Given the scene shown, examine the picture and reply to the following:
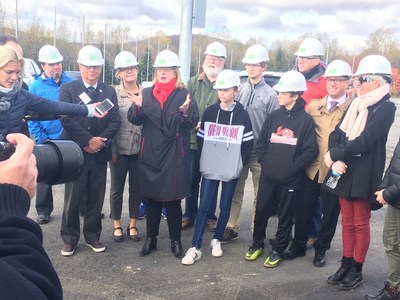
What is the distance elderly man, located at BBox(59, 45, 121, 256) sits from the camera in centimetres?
417

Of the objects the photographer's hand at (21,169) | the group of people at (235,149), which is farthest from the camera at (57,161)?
the group of people at (235,149)

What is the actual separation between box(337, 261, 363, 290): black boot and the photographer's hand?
3260 mm

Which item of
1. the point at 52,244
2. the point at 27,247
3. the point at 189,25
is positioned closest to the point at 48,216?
the point at 52,244

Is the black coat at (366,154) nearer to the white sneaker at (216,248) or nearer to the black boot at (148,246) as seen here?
the white sneaker at (216,248)

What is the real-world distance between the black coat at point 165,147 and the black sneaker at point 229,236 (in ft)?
2.93

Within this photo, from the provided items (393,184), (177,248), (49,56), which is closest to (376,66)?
(393,184)

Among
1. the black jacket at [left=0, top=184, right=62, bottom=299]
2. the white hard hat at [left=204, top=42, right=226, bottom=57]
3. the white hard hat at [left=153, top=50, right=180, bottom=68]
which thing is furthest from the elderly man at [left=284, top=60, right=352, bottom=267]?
the black jacket at [left=0, top=184, right=62, bottom=299]

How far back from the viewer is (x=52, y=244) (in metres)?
4.43

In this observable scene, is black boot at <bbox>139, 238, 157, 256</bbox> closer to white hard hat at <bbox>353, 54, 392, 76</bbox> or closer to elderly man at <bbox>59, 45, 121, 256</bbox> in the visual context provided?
elderly man at <bbox>59, 45, 121, 256</bbox>

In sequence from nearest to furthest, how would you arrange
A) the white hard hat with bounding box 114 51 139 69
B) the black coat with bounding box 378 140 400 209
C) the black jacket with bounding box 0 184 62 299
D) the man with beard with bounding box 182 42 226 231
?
1. the black jacket with bounding box 0 184 62 299
2. the black coat with bounding box 378 140 400 209
3. the white hard hat with bounding box 114 51 139 69
4. the man with beard with bounding box 182 42 226 231

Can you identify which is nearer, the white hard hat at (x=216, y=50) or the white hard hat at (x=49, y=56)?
the white hard hat at (x=216, y=50)

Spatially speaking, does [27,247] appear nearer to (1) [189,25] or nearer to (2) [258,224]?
(2) [258,224]

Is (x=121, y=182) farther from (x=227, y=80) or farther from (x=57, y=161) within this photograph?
(x=57, y=161)

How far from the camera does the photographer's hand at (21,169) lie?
115 cm
